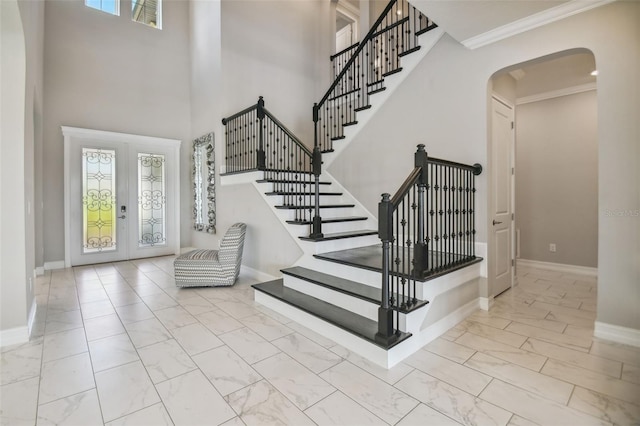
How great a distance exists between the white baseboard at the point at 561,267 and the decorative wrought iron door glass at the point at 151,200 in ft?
23.8

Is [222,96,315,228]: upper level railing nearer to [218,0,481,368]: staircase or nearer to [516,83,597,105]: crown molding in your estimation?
[218,0,481,368]: staircase

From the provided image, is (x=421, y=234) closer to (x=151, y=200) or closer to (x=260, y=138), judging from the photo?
(x=260, y=138)

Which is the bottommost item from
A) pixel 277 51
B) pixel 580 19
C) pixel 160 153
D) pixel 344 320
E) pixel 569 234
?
Result: pixel 344 320

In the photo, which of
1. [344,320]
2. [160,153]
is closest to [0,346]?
[344,320]

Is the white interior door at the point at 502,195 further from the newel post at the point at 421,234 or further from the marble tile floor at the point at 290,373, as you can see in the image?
the newel post at the point at 421,234

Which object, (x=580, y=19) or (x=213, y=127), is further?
(x=213, y=127)

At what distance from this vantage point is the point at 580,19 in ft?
9.09

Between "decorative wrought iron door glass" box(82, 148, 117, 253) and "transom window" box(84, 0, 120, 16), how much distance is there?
278cm

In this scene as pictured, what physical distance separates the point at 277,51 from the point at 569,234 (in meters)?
6.22

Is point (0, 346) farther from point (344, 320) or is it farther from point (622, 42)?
point (622, 42)

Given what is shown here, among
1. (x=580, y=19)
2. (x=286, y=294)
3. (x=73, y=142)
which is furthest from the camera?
(x=73, y=142)

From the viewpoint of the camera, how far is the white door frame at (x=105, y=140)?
18.3 feet

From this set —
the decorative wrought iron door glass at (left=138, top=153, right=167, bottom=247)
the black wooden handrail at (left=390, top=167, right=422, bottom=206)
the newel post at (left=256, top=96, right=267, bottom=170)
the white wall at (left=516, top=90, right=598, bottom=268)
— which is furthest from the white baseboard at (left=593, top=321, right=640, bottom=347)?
the decorative wrought iron door glass at (left=138, top=153, right=167, bottom=247)

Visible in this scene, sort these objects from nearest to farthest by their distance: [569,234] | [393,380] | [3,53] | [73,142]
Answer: [393,380] → [3,53] → [569,234] → [73,142]
